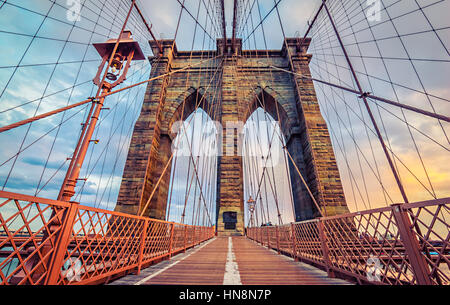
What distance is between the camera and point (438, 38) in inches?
184

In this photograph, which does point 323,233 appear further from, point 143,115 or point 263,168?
point 143,115

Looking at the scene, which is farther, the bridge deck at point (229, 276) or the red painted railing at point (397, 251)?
the bridge deck at point (229, 276)

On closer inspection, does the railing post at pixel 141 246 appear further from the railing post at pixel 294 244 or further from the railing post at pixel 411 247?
the railing post at pixel 411 247

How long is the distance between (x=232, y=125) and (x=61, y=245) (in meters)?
11.7

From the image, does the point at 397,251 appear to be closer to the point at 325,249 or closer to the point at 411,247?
the point at 411,247

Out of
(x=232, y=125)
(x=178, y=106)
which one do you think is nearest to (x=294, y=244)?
(x=232, y=125)

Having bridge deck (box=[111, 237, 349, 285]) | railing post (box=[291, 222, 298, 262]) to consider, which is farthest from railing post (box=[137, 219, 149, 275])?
railing post (box=[291, 222, 298, 262])

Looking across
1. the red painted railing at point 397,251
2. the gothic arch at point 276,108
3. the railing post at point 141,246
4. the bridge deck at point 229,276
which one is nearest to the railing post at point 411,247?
the red painted railing at point 397,251

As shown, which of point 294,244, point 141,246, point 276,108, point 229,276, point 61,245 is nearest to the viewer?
point 61,245

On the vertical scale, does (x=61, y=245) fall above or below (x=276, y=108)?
below

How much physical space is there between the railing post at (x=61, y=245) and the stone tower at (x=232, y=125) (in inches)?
300

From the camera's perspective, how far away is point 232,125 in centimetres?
1259

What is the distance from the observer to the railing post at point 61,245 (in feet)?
4.37

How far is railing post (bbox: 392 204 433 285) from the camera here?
4.47 feet
